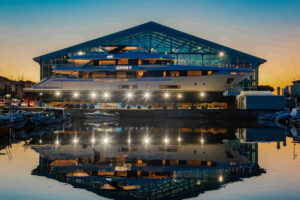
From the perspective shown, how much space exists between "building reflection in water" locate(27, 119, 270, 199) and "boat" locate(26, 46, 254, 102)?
30.2 metres

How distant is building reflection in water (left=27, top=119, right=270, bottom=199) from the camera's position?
11.3m

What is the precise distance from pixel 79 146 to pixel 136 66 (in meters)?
32.5

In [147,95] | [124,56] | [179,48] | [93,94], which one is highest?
[179,48]

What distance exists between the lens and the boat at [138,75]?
5206 cm

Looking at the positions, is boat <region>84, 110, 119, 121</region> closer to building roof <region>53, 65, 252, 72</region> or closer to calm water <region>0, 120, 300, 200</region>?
building roof <region>53, 65, 252, 72</region>

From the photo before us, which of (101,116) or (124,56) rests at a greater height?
(124,56)

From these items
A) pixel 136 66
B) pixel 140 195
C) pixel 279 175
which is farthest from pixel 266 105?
pixel 140 195

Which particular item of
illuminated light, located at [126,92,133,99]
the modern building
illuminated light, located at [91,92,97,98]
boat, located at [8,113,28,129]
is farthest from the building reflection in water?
the modern building

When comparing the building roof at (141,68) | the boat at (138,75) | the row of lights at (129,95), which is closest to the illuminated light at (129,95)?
the row of lights at (129,95)

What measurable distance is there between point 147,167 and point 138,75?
1533 inches

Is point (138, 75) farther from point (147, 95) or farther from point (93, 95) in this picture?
point (93, 95)

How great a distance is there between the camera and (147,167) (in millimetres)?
14508

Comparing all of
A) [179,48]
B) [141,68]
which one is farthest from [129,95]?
[179,48]

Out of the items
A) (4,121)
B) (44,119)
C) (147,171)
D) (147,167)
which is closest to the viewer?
(147,171)
